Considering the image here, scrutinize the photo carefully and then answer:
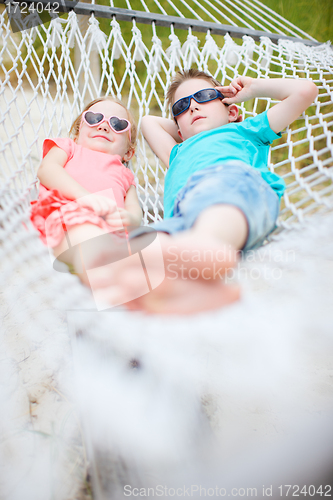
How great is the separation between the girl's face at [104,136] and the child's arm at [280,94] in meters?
0.31

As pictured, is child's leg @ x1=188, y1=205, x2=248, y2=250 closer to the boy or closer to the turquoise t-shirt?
the boy

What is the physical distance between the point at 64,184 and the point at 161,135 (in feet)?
1.34

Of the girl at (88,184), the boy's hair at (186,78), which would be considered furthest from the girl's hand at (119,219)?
the boy's hair at (186,78)

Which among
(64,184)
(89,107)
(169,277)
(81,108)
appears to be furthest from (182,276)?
(81,108)

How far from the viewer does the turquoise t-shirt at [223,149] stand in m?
0.79

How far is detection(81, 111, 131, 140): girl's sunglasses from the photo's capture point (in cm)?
94

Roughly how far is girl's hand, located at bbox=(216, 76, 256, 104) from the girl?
29cm

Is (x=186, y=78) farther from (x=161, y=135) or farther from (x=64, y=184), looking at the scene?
(x=64, y=184)

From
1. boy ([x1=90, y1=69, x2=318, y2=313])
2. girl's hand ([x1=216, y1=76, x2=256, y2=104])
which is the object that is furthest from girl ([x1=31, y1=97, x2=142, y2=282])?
girl's hand ([x1=216, y1=76, x2=256, y2=104])

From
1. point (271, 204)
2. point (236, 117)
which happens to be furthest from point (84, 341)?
point (236, 117)

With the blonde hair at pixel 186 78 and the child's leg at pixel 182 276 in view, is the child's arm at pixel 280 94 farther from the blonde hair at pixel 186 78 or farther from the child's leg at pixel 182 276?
the child's leg at pixel 182 276

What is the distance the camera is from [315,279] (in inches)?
24.3

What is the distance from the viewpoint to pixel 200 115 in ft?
2.98

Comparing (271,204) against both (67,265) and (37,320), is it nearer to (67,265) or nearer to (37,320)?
(67,265)
